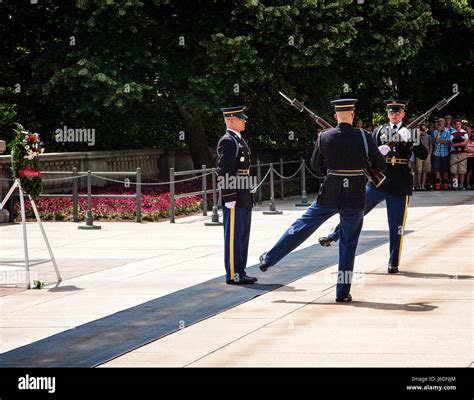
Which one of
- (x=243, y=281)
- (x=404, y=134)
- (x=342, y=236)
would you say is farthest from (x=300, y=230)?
(x=404, y=134)

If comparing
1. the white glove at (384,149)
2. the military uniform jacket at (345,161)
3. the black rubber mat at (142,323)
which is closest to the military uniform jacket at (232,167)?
the black rubber mat at (142,323)

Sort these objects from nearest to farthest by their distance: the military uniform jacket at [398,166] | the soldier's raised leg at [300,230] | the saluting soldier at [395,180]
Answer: the soldier's raised leg at [300,230] < the saluting soldier at [395,180] < the military uniform jacket at [398,166]

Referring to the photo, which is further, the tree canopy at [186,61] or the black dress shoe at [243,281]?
the tree canopy at [186,61]

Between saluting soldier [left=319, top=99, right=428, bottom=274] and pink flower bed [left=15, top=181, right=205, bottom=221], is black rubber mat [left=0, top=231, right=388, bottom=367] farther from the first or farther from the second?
pink flower bed [left=15, top=181, right=205, bottom=221]

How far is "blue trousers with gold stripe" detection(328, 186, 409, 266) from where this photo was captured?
519 inches

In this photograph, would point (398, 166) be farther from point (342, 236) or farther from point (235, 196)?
point (342, 236)

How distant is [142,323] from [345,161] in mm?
2712

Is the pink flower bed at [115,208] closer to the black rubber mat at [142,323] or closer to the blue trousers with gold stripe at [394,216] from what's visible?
the black rubber mat at [142,323]

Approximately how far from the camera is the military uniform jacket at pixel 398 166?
1340cm

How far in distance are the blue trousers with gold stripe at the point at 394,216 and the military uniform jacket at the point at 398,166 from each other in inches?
3.2

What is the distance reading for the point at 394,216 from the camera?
13.4 metres

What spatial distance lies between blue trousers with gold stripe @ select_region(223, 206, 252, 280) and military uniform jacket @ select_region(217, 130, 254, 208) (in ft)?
0.34

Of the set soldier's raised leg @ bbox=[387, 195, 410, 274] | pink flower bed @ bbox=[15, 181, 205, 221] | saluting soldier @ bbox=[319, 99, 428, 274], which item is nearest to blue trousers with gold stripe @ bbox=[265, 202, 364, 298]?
saluting soldier @ bbox=[319, 99, 428, 274]
